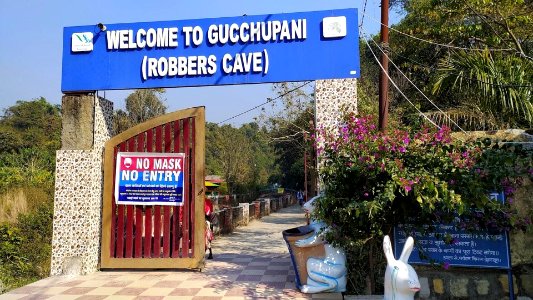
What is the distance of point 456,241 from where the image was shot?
17.0 ft

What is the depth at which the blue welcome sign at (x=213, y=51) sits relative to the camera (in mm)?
6977

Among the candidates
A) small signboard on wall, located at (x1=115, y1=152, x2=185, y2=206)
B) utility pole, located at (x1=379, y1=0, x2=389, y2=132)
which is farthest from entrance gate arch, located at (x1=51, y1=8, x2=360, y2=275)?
utility pole, located at (x1=379, y1=0, x2=389, y2=132)

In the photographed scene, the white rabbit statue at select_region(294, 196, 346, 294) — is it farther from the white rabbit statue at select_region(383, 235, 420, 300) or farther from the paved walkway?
the white rabbit statue at select_region(383, 235, 420, 300)

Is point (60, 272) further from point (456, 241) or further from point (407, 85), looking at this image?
point (407, 85)

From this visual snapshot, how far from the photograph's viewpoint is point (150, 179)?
734 centimetres

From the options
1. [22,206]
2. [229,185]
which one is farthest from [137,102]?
[22,206]

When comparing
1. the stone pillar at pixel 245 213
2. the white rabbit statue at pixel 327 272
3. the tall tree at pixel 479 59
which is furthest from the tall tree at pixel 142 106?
the white rabbit statue at pixel 327 272

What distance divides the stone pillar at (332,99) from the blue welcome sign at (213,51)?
137 millimetres

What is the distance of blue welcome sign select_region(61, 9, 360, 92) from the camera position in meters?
6.98

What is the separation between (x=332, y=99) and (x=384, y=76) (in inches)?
39.7

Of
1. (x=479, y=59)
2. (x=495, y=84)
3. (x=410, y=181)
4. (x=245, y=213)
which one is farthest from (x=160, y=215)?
(x=245, y=213)

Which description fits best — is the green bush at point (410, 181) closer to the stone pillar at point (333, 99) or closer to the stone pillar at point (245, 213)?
the stone pillar at point (333, 99)

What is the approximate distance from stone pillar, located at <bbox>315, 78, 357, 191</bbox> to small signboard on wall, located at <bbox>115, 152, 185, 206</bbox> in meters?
2.58

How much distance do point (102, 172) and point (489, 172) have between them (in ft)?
20.4
